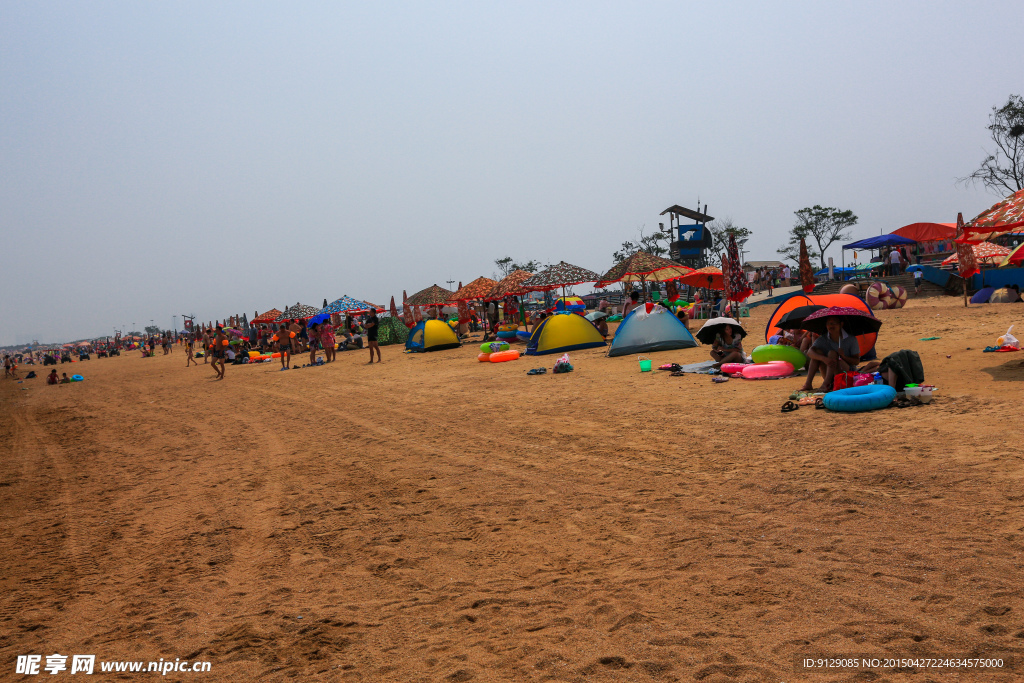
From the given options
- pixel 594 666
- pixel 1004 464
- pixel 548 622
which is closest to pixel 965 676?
pixel 594 666

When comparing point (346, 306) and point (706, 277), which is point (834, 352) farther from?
point (346, 306)

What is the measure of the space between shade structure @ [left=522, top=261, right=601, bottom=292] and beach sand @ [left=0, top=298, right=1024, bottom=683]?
1479cm

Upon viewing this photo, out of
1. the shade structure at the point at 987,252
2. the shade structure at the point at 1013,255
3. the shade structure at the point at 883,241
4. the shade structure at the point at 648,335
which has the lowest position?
the shade structure at the point at 648,335

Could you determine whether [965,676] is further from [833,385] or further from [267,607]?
[833,385]

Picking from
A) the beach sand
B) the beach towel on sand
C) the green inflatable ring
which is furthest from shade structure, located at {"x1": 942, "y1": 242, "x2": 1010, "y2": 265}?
the beach towel on sand

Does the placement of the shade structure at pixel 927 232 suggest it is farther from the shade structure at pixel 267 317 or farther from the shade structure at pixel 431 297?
the shade structure at pixel 267 317

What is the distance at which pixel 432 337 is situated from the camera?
23.6m

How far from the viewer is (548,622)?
3.50 m

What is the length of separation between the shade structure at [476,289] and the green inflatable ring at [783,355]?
1790 cm

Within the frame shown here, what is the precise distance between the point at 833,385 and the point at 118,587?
809cm

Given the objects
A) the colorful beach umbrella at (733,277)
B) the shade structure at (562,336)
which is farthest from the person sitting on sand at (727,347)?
the shade structure at (562,336)

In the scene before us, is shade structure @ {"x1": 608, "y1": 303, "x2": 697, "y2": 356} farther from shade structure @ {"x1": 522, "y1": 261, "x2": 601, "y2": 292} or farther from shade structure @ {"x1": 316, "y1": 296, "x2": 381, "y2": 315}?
shade structure @ {"x1": 316, "y1": 296, "x2": 381, "y2": 315}

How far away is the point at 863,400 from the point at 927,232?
27.7 meters

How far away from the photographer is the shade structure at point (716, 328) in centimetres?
1170
